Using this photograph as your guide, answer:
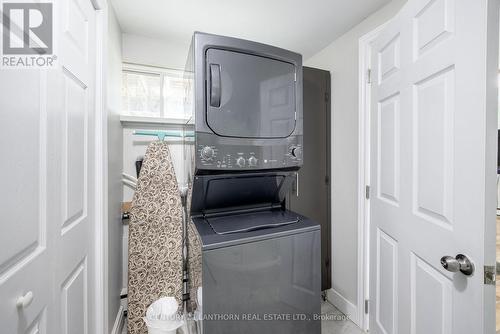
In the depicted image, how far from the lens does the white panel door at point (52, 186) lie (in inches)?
27.4

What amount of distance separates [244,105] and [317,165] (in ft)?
4.04

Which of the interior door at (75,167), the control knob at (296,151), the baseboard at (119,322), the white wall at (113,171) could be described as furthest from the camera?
the baseboard at (119,322)

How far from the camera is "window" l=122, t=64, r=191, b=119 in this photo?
2314mm

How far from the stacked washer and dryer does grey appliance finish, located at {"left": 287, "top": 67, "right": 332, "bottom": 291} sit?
69 cm

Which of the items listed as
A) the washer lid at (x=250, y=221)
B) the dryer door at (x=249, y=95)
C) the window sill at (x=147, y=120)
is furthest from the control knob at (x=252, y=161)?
the window sill at (x=147, y=120)

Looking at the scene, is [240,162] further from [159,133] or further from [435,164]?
[159,133]

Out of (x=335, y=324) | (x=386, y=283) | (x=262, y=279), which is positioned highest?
(x=262, y=279)

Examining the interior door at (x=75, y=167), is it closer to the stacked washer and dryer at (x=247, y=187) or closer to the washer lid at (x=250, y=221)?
the stacked washer and dryer at (x=247, y=187)

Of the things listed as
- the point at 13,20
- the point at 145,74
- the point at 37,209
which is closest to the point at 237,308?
the point at 37,209

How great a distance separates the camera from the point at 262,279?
1.34m

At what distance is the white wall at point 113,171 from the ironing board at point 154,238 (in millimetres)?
138

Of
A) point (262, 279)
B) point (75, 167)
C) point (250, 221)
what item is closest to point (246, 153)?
point (250, 221)

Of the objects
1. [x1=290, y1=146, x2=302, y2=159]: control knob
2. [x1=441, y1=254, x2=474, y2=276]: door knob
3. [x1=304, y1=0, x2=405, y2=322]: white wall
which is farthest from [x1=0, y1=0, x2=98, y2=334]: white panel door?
[x1=304, y1=0, x2=405, y2=322]: white wall

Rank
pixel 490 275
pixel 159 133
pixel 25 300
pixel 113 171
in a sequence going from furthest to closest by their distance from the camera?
1. pixel 159 133
2. pixel 113 171
3. pixel 490 275
4. pixel 25 300
